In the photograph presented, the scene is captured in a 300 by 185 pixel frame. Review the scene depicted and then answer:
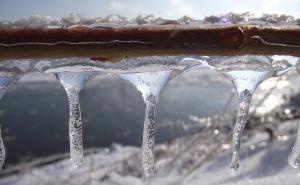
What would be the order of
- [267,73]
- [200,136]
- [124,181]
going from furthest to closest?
[200,136] → [124,181] → [267,73]

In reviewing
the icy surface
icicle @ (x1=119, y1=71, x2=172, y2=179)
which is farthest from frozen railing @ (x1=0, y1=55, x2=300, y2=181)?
the icy surface

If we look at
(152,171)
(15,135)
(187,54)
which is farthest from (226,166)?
(15,135)

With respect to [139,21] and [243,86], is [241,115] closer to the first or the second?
[243,86]

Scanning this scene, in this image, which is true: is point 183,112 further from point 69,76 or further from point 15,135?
point 69,76

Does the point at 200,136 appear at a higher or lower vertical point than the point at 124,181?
higher

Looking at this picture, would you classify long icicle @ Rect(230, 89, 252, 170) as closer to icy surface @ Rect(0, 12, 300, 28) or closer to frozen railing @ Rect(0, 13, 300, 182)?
frozen railing @ Rect(0, 13, 300, 182)

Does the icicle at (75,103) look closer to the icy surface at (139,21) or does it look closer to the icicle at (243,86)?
the icy surface at (139,21)
